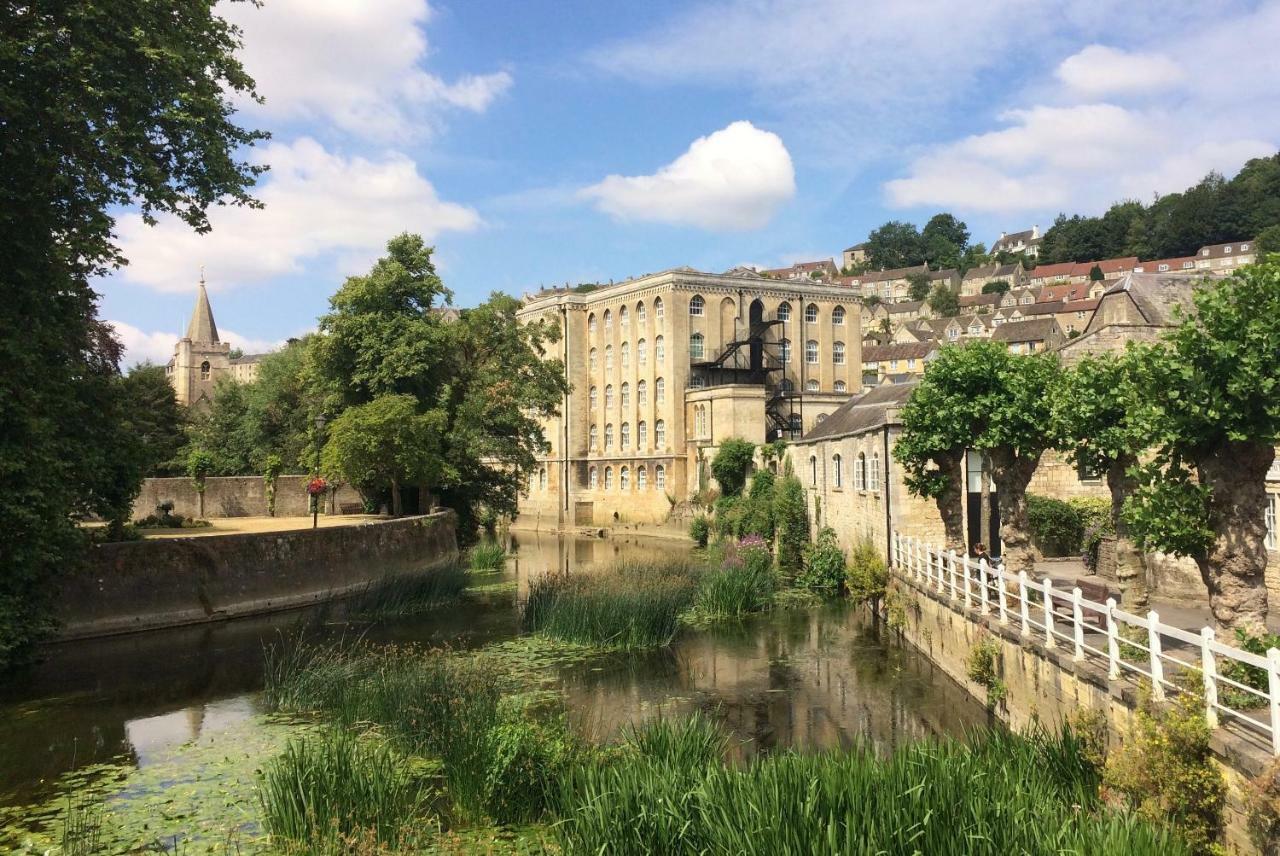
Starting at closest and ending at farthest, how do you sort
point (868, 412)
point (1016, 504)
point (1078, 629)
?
1. point (1078, 629)
2. point (1016, 504)
3. point (868, 412)

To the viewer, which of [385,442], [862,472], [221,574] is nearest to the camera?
[221,574]

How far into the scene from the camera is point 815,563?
999 inches

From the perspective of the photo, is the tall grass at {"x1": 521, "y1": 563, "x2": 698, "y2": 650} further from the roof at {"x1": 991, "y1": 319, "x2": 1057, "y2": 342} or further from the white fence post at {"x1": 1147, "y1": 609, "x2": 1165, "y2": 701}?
the roof at {"x1": 991, "y1": 319, "x2": 1057, "y2": 342}

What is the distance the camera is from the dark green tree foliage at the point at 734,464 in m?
43.2

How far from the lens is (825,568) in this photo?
81.0ft

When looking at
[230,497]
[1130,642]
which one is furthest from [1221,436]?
[230,497]

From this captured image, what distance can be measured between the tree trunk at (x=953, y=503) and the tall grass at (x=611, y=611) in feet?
19.1

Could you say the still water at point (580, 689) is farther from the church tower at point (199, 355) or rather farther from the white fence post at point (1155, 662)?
the church tower at point (199, 355)

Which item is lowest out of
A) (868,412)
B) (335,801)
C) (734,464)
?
(335,801)

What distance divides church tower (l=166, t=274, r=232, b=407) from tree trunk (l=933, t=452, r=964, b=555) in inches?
3810

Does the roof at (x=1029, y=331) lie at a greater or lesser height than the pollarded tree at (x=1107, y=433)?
greater

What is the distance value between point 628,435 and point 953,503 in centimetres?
3693

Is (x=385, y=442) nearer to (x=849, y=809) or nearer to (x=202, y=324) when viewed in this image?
(x=849, y=809)

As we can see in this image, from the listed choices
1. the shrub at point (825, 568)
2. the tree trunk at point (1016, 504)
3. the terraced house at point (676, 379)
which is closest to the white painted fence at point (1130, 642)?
the tree trunk at point (1016, 504)
